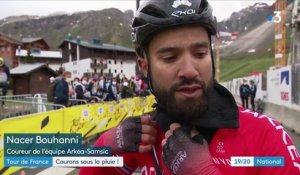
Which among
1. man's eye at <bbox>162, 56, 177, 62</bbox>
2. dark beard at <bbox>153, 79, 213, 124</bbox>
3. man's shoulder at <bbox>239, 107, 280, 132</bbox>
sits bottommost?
man's shoulder at <bbox>239, 107, 280, 132</bbox>

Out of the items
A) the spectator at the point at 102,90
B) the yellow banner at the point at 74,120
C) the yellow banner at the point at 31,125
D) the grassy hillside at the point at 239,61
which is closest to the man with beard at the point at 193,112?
the yellow banner at the point at 74,120

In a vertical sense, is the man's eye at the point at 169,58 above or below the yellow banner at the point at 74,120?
above

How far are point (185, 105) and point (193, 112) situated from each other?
0.05 meters

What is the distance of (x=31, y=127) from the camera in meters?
6.97

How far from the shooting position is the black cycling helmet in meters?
1.70

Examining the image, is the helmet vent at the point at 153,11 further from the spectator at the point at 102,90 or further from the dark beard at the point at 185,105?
the spectator at the point at 102,90

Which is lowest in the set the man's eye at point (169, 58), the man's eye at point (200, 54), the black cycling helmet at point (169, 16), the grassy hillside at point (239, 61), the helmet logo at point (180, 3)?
the man's eye at point (169, 58)

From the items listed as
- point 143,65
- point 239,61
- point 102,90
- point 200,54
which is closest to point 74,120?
point 102,90

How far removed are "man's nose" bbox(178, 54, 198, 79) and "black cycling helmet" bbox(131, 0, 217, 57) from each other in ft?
0.53

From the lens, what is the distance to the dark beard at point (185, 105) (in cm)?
167

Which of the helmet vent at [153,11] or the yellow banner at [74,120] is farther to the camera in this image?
the yellow banner at [74,120]

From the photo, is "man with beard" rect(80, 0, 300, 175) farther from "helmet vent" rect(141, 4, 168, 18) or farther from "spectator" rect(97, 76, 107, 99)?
"spectator" rect(97, 76, 107, 99)

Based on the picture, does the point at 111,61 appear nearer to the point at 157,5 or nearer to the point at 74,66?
the point at 74,66

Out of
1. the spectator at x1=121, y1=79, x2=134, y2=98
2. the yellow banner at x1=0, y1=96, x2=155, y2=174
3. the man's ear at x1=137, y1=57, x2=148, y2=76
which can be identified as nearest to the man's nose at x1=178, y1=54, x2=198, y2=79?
the man's ear at x1=137, y1=57, x2=148, y2=76
